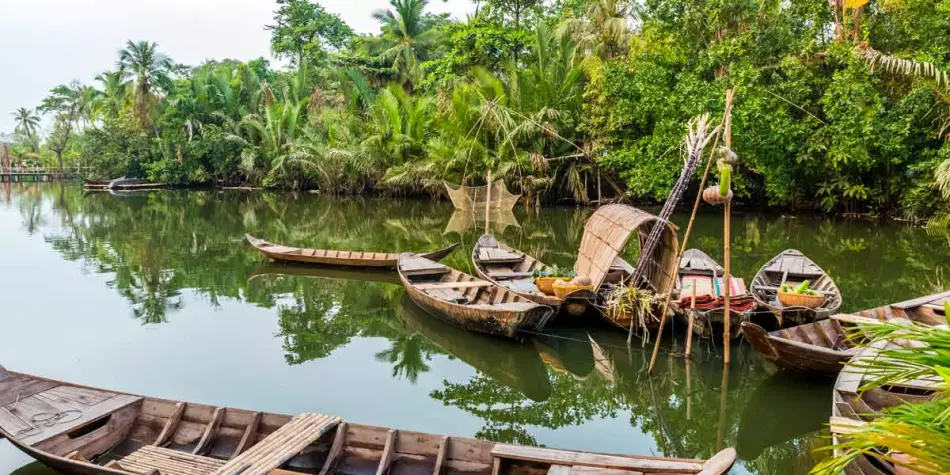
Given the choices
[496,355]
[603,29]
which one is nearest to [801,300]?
[496,355]

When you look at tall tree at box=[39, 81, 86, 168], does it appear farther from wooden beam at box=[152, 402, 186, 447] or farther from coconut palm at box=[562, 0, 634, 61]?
wooden beam at box=[152, 402, 186, 447]

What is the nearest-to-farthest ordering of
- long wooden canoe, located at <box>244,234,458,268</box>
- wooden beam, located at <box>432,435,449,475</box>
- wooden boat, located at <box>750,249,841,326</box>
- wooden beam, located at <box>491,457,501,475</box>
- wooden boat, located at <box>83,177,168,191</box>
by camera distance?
wooden beam, located at <box>491,457,501,475</box>
wooden beam, located at <box>432,435,449,475</box>
wooden boat, located at <box>750,249,841,326</box>
long wooden canoe, located at <box>244,234,458,268</box>
wooden boat, located at <box>83,177,168,191</box>

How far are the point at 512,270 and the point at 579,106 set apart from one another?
44.8ft

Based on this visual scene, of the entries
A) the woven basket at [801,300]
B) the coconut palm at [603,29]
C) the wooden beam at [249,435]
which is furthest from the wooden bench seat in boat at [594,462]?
the coconut palm at [603,29]

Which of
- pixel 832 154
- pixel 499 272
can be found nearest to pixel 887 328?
pixel 499 272

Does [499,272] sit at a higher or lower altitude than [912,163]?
lower

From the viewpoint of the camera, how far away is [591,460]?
386 cm

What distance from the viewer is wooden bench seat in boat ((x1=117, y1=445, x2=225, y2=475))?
169 inches

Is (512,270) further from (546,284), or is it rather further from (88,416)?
(88,416)

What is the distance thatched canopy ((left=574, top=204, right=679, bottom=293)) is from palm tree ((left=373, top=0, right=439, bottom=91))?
22.5 m

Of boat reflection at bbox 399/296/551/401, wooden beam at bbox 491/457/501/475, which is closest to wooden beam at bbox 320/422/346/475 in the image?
wooden beam at bbox 491/457/501/475

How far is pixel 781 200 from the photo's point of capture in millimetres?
19734

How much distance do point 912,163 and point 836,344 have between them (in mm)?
13641

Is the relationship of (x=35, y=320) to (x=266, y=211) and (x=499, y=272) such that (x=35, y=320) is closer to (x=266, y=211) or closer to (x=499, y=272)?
(x=499, y=272)
